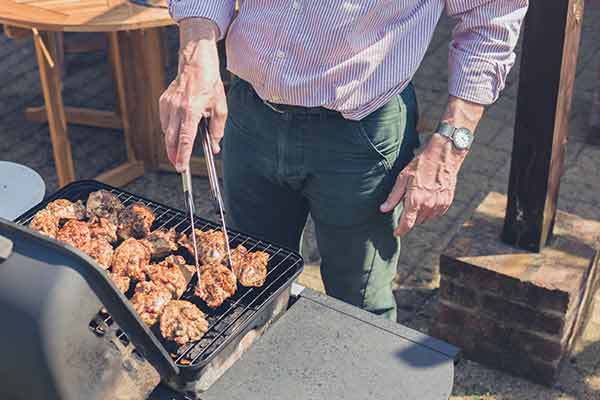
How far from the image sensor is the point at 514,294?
322 cm

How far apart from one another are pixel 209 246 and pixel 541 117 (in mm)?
1493

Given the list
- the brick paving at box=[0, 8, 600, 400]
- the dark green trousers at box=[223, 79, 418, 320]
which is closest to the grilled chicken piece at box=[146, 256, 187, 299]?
the dark green trousers at box=[223, 79, 418, 320]

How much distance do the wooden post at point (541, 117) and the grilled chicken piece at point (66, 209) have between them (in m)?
1.66

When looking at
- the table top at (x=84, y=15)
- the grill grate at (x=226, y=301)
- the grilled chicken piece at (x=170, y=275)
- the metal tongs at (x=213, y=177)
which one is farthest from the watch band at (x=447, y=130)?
the table top at (x=84, y=15)

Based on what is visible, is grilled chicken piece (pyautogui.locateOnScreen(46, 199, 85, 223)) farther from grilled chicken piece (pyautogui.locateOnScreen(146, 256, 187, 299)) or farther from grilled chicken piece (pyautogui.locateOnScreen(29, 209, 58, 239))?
grilled chicken piece (pyautogui.locateOnScreen(146, 256, 187, 299))

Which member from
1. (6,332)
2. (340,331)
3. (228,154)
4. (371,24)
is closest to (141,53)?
(228,154)

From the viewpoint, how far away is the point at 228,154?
2.56 m

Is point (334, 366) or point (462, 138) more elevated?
point (462, 138)

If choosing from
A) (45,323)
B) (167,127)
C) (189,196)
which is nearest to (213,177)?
(189,196)

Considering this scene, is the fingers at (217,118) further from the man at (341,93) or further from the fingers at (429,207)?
the fingers at (429,207)

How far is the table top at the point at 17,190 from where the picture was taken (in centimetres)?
292

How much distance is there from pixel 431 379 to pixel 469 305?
1.57 metres

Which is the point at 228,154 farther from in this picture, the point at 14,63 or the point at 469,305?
the point at 14,63

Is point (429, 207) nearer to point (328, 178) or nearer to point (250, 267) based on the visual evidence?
point (328, 178)
